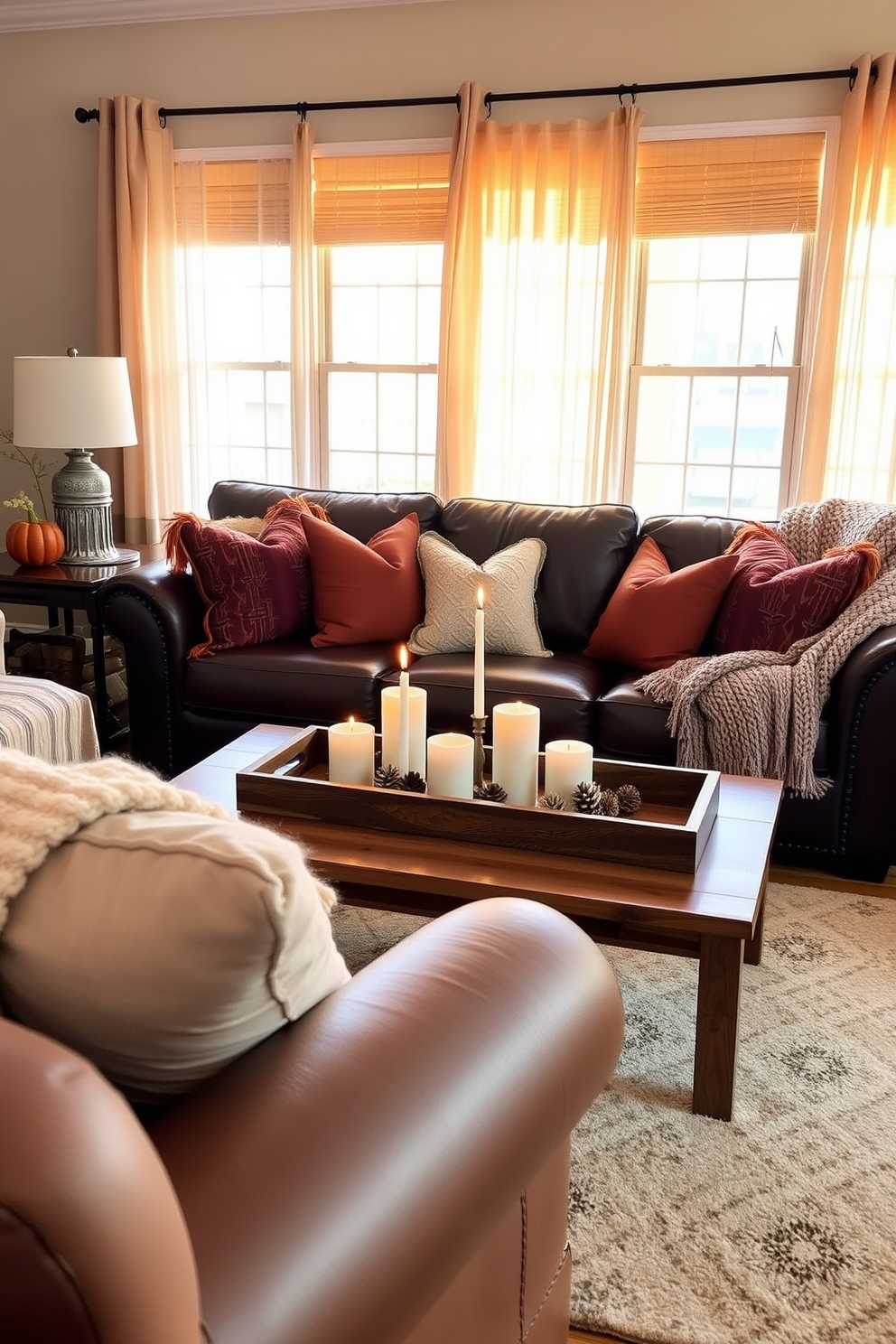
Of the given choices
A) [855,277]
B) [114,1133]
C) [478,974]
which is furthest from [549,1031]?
[855,277]

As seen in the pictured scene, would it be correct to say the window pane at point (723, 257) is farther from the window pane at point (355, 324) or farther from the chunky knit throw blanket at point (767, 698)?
the chunky knit throw blanket at point (767, 698)

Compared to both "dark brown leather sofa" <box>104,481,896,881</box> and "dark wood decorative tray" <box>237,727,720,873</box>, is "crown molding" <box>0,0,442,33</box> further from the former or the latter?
"dark wood decorative tray" <box>237,727,720,873</box>

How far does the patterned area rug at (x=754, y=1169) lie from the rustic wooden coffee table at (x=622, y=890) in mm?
133

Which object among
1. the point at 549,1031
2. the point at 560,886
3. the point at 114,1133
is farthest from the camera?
the point at 560,886

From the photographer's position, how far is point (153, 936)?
779 mm

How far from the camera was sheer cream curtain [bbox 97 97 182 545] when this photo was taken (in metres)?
4.75

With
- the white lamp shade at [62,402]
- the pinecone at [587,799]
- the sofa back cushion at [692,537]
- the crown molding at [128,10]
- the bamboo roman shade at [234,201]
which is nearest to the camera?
the pinecone at [587,799]

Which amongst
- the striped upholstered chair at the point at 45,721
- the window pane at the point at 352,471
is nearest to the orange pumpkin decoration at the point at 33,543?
the striped upholstered chair at the point at 45,721

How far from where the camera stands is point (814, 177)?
412 cm

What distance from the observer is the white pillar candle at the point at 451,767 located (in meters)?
2.19

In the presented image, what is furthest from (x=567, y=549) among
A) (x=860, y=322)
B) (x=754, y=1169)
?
(x=754, y=1169)

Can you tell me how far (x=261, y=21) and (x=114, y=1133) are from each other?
4.97 meters

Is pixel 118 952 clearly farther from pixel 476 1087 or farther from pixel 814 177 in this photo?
pixel 814 177

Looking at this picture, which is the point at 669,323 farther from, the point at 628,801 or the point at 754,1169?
the point at 754,1169
